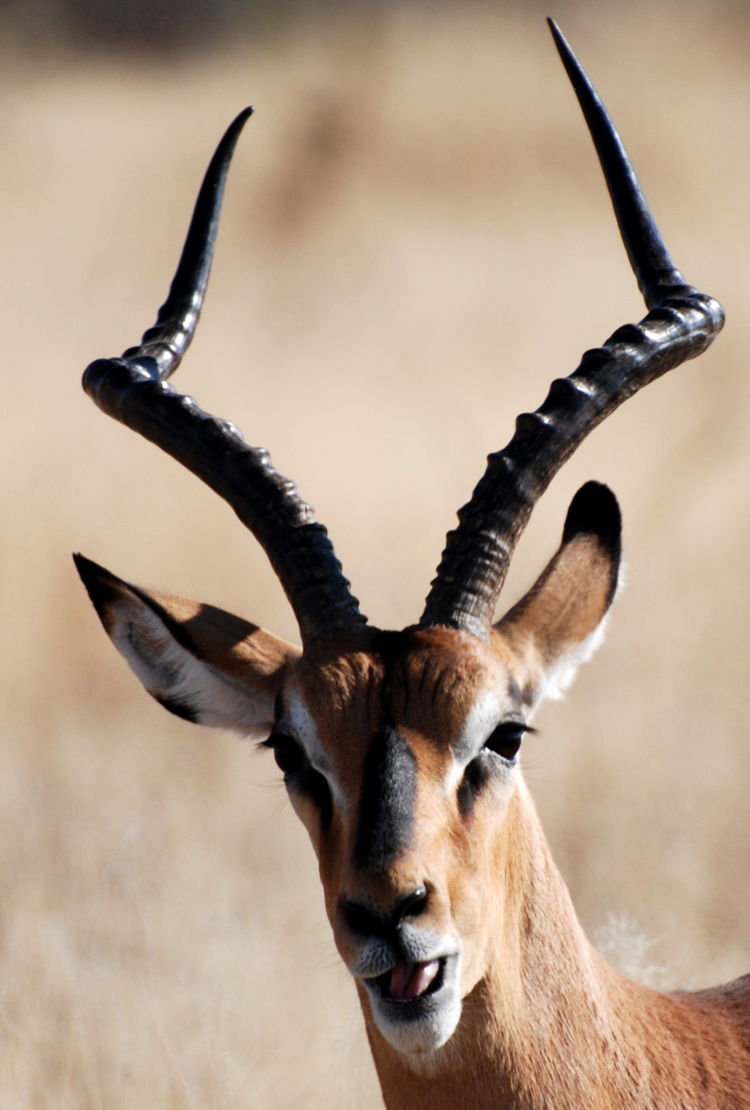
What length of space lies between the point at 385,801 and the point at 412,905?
12.4 inches

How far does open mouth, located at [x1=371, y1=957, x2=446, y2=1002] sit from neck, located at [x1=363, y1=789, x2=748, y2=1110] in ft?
1.12

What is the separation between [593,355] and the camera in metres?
5.36

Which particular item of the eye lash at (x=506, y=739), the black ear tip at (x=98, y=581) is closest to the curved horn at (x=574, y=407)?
the eye lash at (x=506, y=739)

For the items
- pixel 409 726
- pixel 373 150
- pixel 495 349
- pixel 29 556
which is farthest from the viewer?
pixel 373 150

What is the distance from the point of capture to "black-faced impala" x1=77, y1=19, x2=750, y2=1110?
4.26 meters

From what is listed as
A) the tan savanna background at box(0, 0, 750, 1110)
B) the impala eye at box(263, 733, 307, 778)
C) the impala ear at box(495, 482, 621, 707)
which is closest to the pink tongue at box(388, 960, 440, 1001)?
the impala eye at box(263, 733, 307, 778)

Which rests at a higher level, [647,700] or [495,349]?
[495,349]

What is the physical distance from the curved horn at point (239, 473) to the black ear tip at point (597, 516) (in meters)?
0.87

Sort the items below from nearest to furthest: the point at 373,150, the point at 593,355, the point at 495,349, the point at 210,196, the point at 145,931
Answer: the point at 593,355
the point at 210,196
the point at 145,931
the point at 495,349
the point at 373,150

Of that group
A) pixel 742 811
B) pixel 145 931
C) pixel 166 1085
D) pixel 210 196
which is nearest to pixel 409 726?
pixel 210 196

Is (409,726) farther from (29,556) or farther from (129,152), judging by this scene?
(129,152)

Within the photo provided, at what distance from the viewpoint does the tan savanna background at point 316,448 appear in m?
10.0

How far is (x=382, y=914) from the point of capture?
4082 millimetres

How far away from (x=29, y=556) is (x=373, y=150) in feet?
24.6
